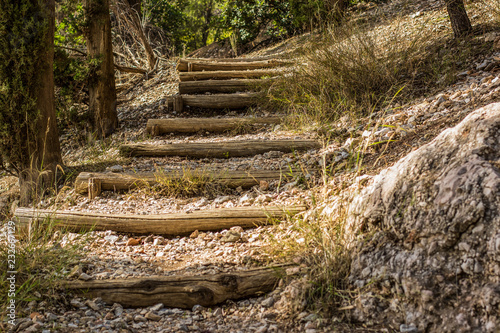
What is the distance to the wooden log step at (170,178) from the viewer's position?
344cm

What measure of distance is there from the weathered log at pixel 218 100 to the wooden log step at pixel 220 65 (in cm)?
109

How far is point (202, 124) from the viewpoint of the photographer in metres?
Answer: 4.98

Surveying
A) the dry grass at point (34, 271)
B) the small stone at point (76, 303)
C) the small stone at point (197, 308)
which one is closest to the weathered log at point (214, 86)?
the dry grass at point (34, 271)

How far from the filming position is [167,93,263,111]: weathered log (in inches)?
214

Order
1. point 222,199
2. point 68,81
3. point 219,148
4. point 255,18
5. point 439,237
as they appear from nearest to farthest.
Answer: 1. point 439,237
2. point 222,199
3. point 219,148
4. point 68,81
5. point 255,18

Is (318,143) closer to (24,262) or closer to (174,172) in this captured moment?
(174,172)

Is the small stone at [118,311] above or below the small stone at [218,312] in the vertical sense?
above

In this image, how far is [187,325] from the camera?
199 centimetres

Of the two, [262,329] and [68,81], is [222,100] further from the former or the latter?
[262,329]

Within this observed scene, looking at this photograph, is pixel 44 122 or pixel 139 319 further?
pixel 44 122

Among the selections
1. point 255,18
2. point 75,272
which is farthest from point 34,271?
point 255,18

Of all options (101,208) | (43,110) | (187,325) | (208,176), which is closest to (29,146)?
(43,110)

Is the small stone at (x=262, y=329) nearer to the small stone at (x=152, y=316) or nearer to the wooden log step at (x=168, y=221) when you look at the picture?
the small stone at (x=152, y=316)

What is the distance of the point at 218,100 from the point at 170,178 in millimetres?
2304
